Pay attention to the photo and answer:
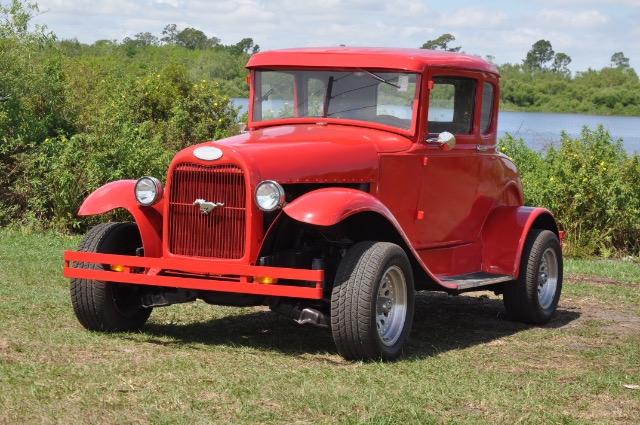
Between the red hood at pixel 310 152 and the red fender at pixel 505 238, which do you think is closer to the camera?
the red hood at pixel 310 152

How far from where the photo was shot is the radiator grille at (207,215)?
6.67 metres

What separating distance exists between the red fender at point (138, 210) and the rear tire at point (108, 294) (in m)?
0.20

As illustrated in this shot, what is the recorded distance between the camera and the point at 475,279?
26.6 feet

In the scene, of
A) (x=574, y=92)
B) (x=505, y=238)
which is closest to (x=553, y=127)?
(x=574, y=92)

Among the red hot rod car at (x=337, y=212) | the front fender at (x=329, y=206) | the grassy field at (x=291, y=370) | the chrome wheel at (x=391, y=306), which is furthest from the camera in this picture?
the chrome wheel at (x=391, y=306)

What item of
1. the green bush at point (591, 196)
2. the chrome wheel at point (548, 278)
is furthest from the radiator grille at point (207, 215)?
the green bush at point (591, 196)

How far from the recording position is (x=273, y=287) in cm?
636

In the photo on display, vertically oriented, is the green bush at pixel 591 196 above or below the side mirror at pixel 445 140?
below

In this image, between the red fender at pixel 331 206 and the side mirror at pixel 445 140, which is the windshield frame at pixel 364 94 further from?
the red fender at pixel 331 206

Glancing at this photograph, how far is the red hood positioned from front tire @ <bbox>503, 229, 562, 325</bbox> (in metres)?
1.62

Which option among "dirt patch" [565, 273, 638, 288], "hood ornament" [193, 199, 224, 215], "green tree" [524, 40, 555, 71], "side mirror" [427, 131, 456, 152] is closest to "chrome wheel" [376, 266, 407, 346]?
"hood ornament" [193, 199, 224, 215]

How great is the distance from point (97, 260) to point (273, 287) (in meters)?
1.25

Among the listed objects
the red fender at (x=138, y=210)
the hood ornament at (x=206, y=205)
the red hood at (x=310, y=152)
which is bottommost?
the red fender at (x=138, y=210)

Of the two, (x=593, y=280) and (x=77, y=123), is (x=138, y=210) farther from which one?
(x=77, y=123)
